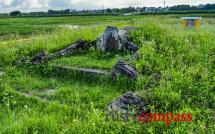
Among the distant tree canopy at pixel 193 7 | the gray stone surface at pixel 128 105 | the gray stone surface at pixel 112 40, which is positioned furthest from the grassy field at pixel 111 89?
the distant tree canopy at pixel 193 7

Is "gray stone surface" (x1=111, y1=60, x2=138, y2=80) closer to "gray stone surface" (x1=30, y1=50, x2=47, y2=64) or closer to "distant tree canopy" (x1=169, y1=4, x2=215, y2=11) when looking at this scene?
"gray stone surface" (x1=30, y1=50, x2=47, y2=64)

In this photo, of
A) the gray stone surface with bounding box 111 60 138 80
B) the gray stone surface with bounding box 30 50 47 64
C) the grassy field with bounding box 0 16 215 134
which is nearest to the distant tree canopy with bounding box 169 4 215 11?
the grassy field with bounding box 0 16 215 134

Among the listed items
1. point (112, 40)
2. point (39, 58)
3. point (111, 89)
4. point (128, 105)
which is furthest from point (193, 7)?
point (128, 105)

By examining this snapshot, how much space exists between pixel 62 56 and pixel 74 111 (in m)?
5.12

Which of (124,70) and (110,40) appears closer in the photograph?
(124,70)

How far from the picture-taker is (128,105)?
6.39 m

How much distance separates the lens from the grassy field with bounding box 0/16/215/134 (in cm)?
586

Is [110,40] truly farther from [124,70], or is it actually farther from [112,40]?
[124,70]

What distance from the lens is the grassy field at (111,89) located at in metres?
5.86

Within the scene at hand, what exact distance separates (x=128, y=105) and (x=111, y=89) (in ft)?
5.99

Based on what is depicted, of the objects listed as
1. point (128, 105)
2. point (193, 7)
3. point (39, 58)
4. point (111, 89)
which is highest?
point (193, 7)

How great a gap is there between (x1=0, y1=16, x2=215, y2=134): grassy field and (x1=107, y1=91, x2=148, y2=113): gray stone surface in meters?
0.18

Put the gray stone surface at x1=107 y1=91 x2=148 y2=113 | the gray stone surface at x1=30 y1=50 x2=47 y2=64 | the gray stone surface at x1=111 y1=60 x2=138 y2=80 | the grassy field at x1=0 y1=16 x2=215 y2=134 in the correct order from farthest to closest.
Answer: the gray stone surface at x1=30 y1=50 x2=47 y2=64 < the gray stone surface at x1=111 y1=60 x2=138 y2=80 < the gray stone surface at x1=107 y1=91 x2=148 y2=113 < the grassy field at x1=0 y1=16 x2=215 y2=134

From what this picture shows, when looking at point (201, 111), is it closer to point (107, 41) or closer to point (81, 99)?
point (81, 99)
